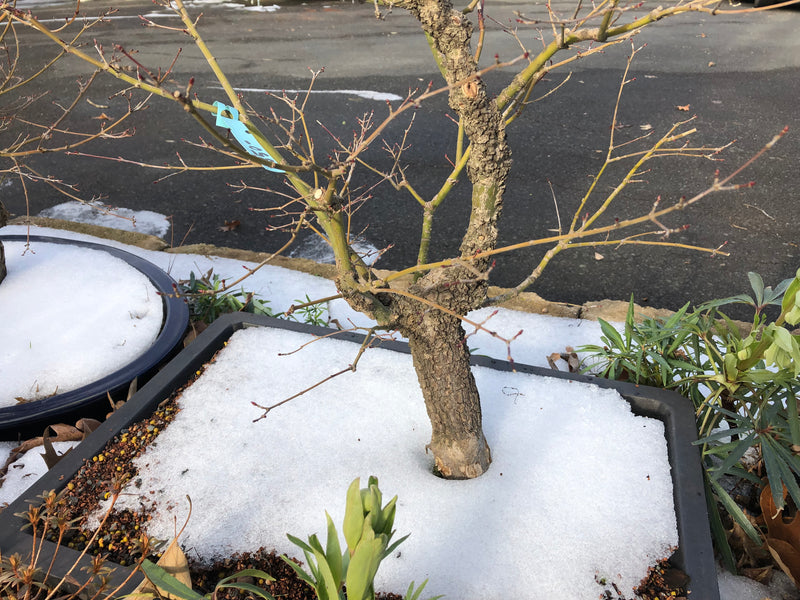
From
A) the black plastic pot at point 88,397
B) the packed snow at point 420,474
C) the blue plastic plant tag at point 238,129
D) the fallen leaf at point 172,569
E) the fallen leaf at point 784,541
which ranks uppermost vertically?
the blue plastic plant tag at point 238,129

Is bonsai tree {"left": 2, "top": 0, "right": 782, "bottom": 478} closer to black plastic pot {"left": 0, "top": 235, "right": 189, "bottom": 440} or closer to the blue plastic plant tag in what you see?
the blue plastic plant tag

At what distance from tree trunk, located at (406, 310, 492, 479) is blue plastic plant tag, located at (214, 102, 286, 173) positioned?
596mm

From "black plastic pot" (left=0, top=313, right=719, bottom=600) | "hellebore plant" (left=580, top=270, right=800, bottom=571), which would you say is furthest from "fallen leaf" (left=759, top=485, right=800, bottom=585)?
"black plastic pot" (left=0, top=313, right=719, bottom=600)

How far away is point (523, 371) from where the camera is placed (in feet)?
7.07

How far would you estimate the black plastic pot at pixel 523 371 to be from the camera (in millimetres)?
1472

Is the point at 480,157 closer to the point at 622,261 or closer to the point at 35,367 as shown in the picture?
the point at 35,367

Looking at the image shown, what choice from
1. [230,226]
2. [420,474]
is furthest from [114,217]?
[420,474]

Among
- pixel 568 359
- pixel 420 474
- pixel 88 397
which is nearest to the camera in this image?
pixel 420 474

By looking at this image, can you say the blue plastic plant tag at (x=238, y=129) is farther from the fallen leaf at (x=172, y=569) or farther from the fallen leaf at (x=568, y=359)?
the fallen leaf at (x=568, y=359)

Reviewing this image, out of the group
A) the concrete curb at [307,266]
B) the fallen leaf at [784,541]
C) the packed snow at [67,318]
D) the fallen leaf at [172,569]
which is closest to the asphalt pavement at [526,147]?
the concrete curb at [307,266]

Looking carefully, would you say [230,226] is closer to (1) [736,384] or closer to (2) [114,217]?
(2) [114,217]

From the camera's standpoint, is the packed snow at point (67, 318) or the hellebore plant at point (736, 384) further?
the packed snow at point (67, 318)

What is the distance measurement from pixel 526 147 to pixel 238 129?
4.16 metres

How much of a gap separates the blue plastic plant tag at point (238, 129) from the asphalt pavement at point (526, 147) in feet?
1.34
